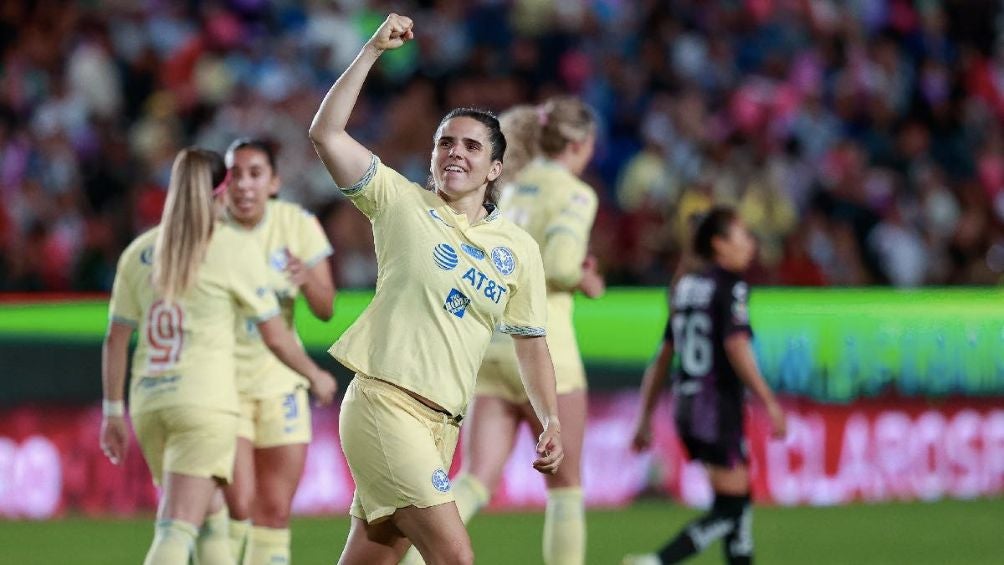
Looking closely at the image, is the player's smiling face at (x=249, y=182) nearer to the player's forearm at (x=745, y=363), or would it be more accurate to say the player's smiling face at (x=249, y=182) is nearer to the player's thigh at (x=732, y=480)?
the player's forearm at (x=745, y=363)

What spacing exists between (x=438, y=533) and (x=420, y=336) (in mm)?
658

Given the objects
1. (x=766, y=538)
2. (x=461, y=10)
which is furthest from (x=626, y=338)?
(x=461, y=10)

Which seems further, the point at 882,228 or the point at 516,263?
the point at 882,228

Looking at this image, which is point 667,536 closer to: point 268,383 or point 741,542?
point 741,542

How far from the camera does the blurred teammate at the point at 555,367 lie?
7977 mm

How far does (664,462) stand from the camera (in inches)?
516

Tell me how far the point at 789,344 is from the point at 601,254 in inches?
83.7

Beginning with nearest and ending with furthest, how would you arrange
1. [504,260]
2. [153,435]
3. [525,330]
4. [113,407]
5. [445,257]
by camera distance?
1. [445,257]
2. [504,260]
3. [525,330]
4. [153,435]
5. [113,407]

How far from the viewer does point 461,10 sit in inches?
682

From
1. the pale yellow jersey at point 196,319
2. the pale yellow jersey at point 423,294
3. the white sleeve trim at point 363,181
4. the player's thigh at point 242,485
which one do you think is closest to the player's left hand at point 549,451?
the pale yellow jersey at point 423,294

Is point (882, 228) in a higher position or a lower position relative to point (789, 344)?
higher

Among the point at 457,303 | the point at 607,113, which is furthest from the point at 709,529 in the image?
the point at 607,113

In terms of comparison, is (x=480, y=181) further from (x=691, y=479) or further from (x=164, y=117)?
(x=164, y=117)

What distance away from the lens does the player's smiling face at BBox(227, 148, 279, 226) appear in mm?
7934
